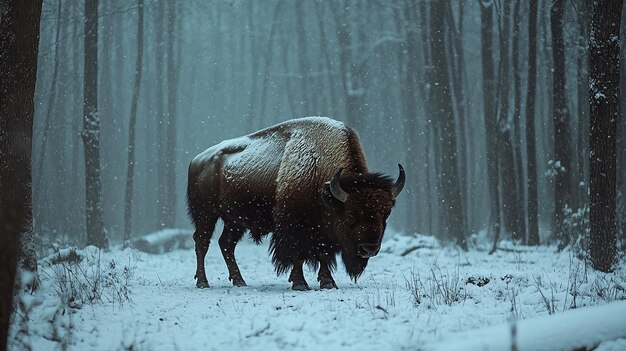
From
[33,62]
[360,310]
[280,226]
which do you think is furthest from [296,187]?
[33,62]

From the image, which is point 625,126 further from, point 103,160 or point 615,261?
point 103,160

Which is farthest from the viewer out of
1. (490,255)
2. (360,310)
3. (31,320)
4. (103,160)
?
(103,160)

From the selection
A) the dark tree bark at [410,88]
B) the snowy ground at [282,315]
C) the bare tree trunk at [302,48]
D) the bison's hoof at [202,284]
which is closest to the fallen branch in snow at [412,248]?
the bison's hoof at [202,284]

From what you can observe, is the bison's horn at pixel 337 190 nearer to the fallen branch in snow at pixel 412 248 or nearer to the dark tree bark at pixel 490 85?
the fallen branch in snow at pixel 412 248

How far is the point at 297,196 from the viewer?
8.47 metres

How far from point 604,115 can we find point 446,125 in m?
8.51

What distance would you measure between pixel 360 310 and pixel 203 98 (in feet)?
148

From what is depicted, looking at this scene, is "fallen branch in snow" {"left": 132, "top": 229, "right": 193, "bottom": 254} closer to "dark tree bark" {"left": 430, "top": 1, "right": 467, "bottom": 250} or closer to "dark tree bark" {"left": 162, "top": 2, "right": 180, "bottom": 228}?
"dark tree bark" {"left": 162, "top": 2, "right": 180, "bottom": 228}

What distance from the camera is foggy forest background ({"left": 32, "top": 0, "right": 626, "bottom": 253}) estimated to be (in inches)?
715

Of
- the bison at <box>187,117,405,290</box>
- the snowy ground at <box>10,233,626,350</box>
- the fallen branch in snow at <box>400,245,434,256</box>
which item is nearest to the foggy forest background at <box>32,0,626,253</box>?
the fallen branch in snow at <box>400,245,434,256</box>

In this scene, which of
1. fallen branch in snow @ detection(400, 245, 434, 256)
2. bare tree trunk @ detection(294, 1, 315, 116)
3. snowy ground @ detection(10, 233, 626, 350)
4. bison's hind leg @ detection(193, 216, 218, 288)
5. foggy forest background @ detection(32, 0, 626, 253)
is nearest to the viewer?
snowy ground @ detection(10, 233, 626, 350)

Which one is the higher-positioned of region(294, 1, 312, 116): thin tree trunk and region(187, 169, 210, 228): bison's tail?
region(294, 1, 312, 116): thin tree trunk

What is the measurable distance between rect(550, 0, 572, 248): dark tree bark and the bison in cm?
847

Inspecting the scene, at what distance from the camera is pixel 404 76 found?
3183cm
